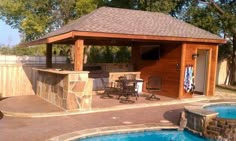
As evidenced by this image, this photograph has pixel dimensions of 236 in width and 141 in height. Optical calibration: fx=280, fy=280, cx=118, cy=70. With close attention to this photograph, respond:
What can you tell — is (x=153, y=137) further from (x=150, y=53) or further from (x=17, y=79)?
(x=17, y=79)

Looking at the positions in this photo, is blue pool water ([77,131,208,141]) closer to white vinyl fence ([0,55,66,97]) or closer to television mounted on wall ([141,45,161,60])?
television mounted on wall ([141,45,161,60])

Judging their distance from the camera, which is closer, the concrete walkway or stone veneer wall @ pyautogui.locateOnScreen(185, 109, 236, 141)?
the concrete walkway

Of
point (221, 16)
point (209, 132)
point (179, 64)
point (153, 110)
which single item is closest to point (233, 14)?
point (221, 16)

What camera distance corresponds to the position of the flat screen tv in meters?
13.6

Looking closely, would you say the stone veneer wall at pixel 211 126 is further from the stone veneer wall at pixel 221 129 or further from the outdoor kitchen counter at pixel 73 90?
the outdoor kitchen counter at pixel 73 90

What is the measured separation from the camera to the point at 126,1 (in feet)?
72.2

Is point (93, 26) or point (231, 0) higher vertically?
point (231, 0)

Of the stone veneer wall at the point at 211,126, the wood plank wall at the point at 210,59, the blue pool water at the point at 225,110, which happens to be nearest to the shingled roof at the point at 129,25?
the wood plank wall at the point at 210,59

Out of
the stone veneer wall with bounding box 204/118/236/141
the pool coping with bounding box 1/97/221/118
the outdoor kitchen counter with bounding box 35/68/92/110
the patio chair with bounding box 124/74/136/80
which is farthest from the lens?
the patio chair with bounding box 124/74/136/80

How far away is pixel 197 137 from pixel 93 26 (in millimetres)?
5121

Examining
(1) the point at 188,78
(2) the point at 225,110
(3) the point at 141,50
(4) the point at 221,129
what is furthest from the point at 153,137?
(3) the point at 141,50

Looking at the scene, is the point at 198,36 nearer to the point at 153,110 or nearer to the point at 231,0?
the point at 153,110

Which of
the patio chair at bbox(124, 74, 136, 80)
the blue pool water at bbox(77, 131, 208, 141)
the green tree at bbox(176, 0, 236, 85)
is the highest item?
the green tree at bbox(176, 0, 236, 85)

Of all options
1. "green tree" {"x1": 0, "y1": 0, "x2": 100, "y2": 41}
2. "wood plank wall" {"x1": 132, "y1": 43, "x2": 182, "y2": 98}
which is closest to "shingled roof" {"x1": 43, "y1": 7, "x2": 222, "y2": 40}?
"wood plank wall" {"x1": 132, "y1": 43, "x2": 182, "y2": 98}
